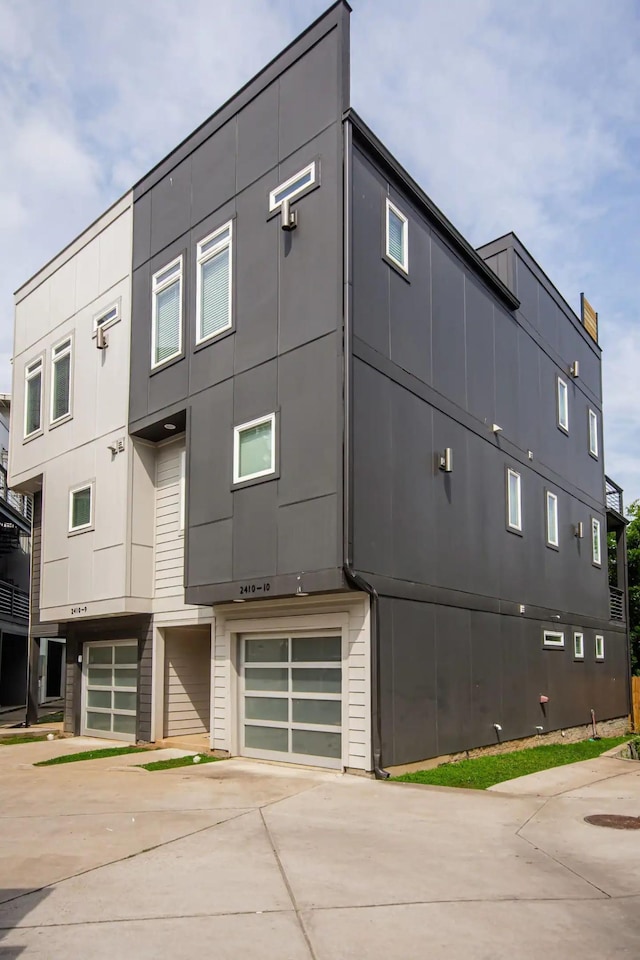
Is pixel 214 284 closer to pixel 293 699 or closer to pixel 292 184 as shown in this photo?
pixel 292 184

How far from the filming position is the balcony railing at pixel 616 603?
23.4 meters

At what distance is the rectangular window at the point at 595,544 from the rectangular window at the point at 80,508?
41.0 ft

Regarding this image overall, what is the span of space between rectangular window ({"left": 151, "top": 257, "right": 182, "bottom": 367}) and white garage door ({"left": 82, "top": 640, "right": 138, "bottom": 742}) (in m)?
5.37

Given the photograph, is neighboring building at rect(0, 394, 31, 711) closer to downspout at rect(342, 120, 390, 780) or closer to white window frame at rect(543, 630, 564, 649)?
white window frame at rect(543, 630, 564, 649)

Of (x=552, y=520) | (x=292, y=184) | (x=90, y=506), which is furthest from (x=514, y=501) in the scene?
(x=90, y=506)

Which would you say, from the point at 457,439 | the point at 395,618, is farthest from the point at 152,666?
the point at 457,439

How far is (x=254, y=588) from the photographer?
11.6 meters

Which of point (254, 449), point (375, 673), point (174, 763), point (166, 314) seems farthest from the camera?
point (166, 314)

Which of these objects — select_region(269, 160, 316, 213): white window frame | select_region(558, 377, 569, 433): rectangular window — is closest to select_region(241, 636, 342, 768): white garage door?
select_region(269, 160, 316, 213): white window frame

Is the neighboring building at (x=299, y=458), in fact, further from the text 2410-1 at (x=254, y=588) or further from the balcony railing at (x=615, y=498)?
the balcony railing at (x=615, y=498)

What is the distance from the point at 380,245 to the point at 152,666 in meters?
8.11

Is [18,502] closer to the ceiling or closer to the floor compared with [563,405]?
closer to the floor

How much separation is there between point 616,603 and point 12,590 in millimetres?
21032

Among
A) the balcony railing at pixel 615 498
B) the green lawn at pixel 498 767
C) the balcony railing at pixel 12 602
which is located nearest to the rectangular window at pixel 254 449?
the green lawn at pixel 498 767
